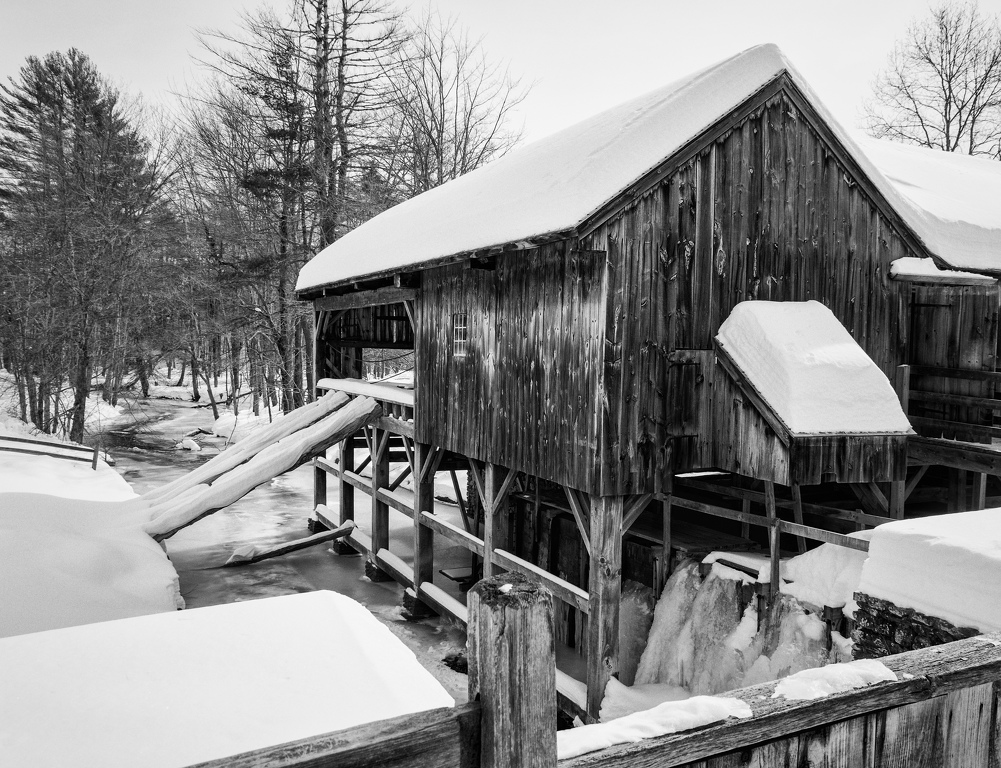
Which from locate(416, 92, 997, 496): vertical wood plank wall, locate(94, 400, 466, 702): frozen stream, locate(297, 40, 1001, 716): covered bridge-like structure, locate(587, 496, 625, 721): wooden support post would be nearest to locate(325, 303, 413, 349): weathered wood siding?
locate(94, 400, 466, 702): frozen stream

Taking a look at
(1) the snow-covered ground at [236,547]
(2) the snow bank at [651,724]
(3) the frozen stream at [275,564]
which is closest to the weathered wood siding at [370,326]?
(1) the snow-covered ground at [236,547]

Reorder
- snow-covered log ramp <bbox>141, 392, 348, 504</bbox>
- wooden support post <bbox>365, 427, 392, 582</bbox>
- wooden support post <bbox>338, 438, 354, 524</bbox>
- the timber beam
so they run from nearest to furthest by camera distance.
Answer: the timber beam < snow-covered log ramp <bbox>141, 392, 348, 504</bbox> < wooden support post <bbox>365, 427, 392, 582</bbox> < wooden support post <bbox>338, 438, 354, 524</bbox>

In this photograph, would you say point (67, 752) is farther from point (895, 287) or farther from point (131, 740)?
point (895, 287)

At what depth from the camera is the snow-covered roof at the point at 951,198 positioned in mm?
8352

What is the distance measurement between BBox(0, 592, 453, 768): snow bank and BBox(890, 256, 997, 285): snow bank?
7082 mm

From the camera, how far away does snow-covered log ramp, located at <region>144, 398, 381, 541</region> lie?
1014 centimetres

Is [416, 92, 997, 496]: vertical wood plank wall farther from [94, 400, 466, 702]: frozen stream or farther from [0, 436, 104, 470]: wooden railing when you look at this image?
[0, 436, 104, 470]: wooden railing

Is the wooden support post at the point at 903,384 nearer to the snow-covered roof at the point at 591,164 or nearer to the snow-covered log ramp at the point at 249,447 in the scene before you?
the snow-covered roof at the point at 591,164

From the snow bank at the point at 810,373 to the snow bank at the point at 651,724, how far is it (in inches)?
171

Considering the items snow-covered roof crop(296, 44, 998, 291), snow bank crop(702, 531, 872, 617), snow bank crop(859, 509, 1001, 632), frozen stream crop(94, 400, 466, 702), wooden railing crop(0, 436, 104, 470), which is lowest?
frozen stream crop(94, 400, 466, 702)

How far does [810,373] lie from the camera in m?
6.23

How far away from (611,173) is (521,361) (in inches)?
91.6

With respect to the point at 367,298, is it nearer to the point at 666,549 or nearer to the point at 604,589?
the point at 666,549

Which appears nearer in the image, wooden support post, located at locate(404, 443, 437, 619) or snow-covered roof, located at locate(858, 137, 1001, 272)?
snow-covered roof, located at locate(858, 137, 1001, 272)
